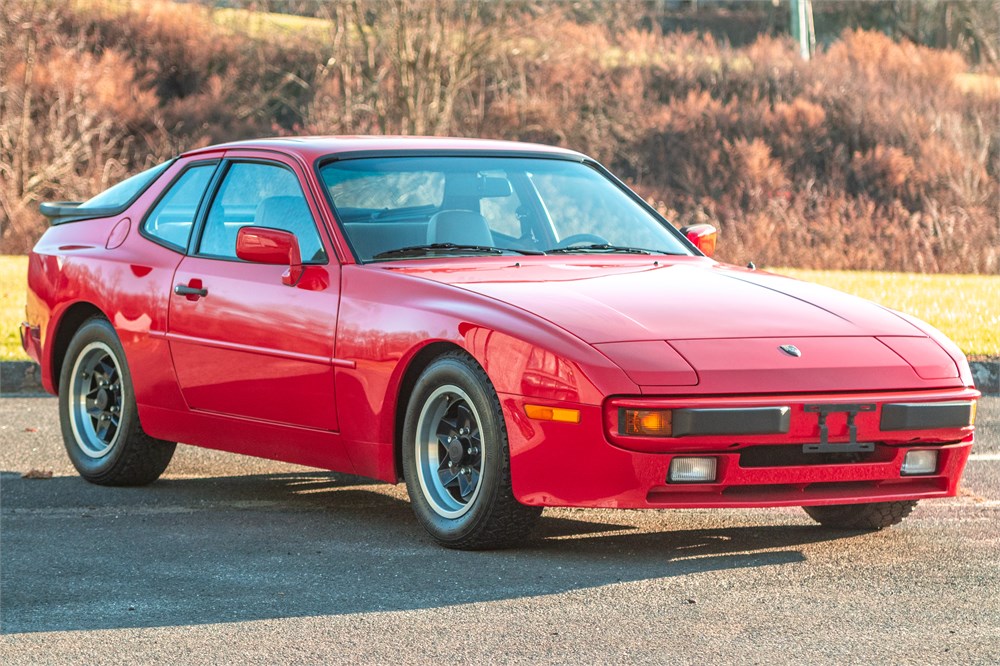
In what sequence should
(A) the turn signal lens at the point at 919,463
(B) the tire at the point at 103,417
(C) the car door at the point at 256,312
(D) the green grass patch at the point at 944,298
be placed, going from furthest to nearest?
1. (D) the green grass patch at the point at 944,298
2. (B) the tire at the point at 103,417
3. (C) the car door at the point at 256,312
4. (A) the turn signal lens at the point at 919,463

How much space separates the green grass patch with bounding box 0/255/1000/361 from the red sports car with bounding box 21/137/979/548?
176 inches

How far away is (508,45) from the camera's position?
98.2 feet

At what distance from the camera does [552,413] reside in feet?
17.5

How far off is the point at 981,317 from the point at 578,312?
379 inches

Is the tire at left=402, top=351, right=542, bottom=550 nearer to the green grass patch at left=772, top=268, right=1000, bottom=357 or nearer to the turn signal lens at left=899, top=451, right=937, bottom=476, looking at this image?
the turn signal lens at left=899, top=451, right=937, bottom=476

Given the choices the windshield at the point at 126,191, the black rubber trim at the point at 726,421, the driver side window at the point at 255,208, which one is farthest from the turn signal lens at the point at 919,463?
the windshield at the point at 126,191

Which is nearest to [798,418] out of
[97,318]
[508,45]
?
[97,318]

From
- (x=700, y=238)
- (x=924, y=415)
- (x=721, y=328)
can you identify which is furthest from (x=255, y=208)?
(x=924, y=415)

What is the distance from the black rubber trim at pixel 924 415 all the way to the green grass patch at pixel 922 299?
6.56 m

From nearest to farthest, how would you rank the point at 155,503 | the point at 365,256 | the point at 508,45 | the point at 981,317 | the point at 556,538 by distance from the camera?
the point at 556,538, the point at 365,256, the point at 155,503, the point at 981,317, the point at 508,45

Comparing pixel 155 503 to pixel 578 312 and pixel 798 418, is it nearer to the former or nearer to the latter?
pixel 578 312

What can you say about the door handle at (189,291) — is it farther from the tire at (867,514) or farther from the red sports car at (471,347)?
the tire at (867,514)

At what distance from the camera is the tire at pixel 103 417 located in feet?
24.2

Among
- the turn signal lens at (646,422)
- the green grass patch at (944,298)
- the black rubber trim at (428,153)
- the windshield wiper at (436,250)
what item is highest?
the black rubber trim at (428,153)
